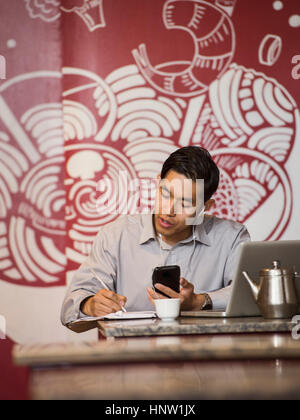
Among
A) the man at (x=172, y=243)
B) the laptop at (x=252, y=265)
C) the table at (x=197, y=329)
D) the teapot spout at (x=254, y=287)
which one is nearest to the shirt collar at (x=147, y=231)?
the man at (x=172, y=243)

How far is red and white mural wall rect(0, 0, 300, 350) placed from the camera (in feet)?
12.9

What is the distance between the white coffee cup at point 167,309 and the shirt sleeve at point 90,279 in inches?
23.4

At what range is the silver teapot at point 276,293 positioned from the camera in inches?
75.0

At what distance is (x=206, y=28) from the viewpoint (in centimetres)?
406

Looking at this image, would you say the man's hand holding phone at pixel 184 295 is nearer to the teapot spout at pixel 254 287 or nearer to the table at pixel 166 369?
the teapot spout at pixel 254 287

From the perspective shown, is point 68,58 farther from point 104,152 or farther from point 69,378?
point 69,378

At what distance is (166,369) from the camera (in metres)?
1.22

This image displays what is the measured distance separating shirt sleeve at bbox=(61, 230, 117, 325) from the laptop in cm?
63

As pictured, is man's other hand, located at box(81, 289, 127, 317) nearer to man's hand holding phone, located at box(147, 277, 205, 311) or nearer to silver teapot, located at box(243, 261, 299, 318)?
man's hand holding phone, located at box(147, 277, 205, 311)

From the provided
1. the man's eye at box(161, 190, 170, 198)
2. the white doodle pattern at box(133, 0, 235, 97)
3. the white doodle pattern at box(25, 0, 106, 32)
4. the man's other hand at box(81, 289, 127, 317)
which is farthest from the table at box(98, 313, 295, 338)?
the white doodle pattern at box(25, 0, 106, 32)

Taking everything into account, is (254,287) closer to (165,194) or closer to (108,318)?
(108,318)

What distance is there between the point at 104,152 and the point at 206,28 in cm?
103
